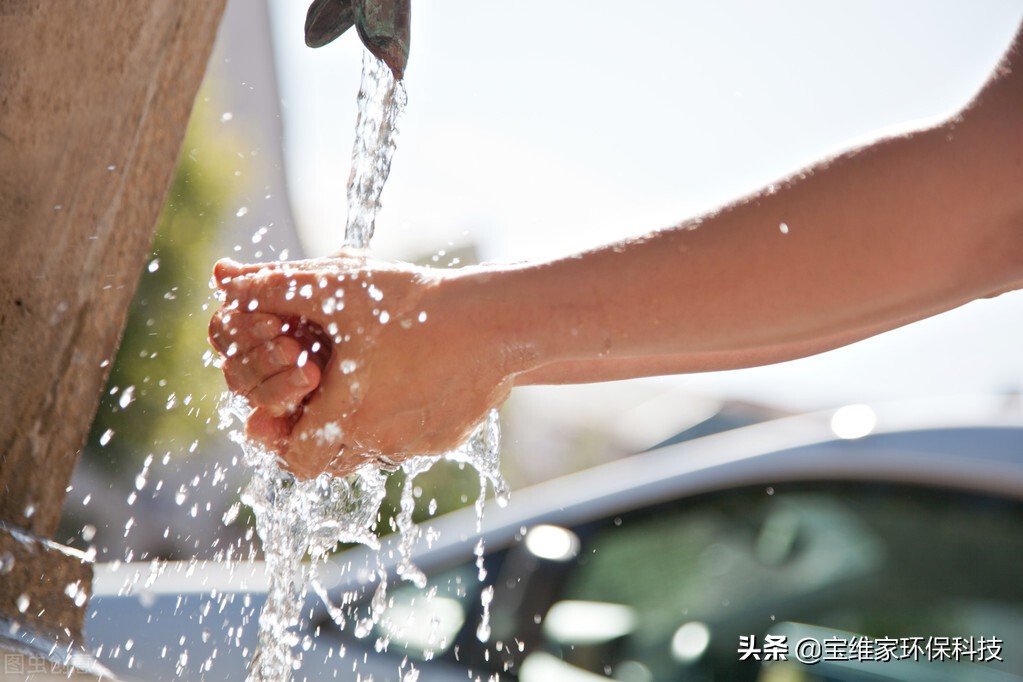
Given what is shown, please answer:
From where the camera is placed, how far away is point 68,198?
1724 millimetres

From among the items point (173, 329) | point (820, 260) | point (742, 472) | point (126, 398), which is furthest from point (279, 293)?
point (173, 329)

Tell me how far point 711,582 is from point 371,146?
4.22 ft

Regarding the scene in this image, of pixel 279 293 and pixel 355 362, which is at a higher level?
pixel 279 293

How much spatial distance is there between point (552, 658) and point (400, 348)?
1243 mm

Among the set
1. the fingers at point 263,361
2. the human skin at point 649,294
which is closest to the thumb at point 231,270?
the human skin at point 649,294

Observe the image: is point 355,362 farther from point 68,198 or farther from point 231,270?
point 68,198

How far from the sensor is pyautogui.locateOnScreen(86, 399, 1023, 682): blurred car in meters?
2.09

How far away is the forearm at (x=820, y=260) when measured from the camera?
1.38 m

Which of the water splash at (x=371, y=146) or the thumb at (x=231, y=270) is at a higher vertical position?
the water splash at (x=371, y=146)

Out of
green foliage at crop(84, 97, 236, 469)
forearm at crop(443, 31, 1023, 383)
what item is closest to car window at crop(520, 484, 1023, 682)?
forearm at crop(443, 31, 1023, 383)

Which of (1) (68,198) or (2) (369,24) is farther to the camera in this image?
(1) (68,198)

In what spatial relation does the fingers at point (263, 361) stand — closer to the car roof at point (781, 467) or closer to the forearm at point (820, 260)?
the forearm at point (820, 260)

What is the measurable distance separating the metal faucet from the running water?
256mm

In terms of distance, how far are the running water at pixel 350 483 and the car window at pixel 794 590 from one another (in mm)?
426
